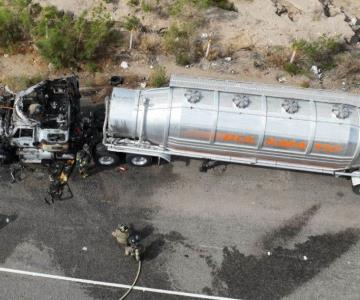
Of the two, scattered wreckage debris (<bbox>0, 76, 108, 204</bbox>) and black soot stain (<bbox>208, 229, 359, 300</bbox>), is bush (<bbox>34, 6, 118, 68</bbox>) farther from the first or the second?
black soot stain (<bbox>208, 229, 359, 300</bbox>)

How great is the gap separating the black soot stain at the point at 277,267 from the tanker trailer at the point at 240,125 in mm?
2224

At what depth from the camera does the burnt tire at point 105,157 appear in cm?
1444

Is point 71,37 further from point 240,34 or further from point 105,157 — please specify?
point 240,34

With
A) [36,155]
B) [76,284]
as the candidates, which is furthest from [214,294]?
[36,155]

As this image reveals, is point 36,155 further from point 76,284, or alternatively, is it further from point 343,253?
point 343,253

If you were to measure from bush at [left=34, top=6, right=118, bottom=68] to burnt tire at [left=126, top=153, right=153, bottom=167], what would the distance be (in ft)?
16.1

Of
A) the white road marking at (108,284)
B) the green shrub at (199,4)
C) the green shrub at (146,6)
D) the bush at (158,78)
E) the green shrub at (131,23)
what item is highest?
the green shrub at (199,4)

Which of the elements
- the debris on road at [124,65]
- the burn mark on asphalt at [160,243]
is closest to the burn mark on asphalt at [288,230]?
the burn mark on asphalt at [160,243]

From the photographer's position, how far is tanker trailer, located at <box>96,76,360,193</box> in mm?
13297

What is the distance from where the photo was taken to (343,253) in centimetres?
1355

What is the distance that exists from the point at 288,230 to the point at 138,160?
5.07 metres

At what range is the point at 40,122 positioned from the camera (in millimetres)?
14070

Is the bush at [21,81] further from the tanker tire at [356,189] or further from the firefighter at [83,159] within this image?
the tanker tire at [356,189]

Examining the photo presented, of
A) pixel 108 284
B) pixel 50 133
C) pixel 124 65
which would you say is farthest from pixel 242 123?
pixel 124 65
